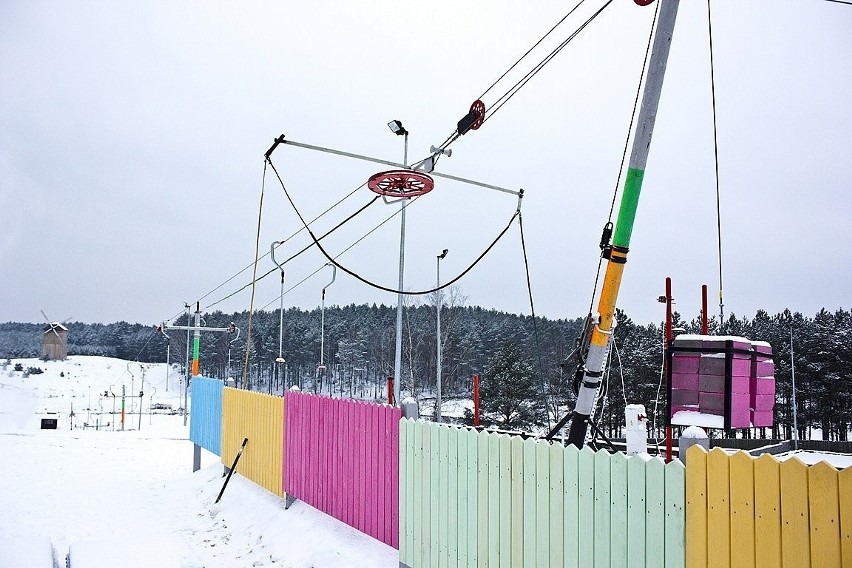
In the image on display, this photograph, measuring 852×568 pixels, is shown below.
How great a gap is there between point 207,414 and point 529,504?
10.9 meters

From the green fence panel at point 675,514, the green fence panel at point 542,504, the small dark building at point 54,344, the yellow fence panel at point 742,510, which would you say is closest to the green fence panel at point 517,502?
the green fence panel at point 542,504

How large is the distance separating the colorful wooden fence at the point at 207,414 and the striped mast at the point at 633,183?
9.23m

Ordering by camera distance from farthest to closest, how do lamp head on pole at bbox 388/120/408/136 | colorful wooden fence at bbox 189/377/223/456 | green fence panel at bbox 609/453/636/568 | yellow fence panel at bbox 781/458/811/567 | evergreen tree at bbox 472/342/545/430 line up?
1. evergreen tree at bbox 472/342/545/430
2. lamp head on pole at bbox 388/120/408/136
3. colorful wooden fence at bbox 189/377/223/456
4. green fence panel at bbox 609/453/636/568
5. yellow fence panel at bbox 781/458/811/567

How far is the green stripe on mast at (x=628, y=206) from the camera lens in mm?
5895

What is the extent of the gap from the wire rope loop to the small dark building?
8958 centimetres

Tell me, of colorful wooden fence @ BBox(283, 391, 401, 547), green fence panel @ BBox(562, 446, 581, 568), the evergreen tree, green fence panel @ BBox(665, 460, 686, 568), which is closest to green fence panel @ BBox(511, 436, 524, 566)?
green fence panel @ BBox(562, 446, 581, 568)

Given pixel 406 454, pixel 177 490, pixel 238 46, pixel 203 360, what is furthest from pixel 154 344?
pixel 406 454

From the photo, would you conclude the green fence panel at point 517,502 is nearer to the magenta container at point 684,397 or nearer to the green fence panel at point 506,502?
the green fence panel at point 506,502

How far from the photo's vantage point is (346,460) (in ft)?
24.2

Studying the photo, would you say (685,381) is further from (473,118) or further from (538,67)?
(538,67)

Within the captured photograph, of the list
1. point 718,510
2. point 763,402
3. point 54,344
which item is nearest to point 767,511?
point 718,510

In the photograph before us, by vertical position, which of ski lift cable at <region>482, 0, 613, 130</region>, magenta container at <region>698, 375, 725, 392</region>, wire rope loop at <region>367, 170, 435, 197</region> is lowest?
magenta container at <region>698, 375, 725, 392</region>

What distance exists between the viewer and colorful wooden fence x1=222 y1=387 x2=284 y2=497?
950cm

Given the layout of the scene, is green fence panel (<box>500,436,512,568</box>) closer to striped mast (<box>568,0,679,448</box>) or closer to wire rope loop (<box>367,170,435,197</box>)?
striped mast (<box>568,0,679,448</box>)
